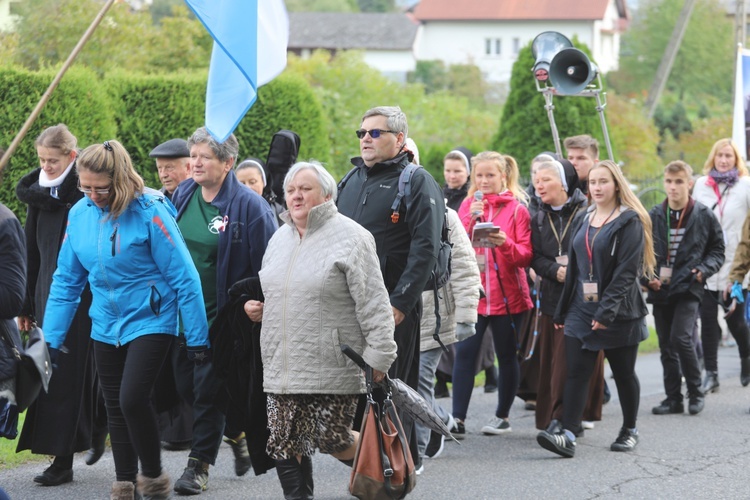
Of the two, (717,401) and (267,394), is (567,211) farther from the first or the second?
(267,394)

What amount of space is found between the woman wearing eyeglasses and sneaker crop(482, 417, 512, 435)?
300 centimetres

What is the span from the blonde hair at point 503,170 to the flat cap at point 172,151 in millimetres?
2189

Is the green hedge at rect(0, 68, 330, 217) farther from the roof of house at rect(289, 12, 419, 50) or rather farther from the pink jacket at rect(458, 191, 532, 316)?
the roof of house at rect(289, 12, 419, 50)

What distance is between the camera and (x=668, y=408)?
29.6ft

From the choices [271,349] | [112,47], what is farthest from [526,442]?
[112,47]

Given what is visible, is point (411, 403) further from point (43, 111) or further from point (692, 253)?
point (43, 111)

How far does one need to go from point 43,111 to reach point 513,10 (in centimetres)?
8908

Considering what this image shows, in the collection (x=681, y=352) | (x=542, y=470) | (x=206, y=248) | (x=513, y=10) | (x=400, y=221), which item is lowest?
(x=542, y=470)

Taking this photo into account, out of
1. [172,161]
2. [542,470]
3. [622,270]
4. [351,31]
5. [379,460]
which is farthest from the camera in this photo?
[351,31]

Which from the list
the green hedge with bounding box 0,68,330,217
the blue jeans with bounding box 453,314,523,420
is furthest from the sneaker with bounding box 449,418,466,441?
the green hedge with bounding box 0,68,330,217

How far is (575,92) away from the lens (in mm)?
10117

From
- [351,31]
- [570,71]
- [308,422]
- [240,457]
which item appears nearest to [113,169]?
[308,422]

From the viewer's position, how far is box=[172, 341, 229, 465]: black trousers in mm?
6199

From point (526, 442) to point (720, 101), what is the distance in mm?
65294
